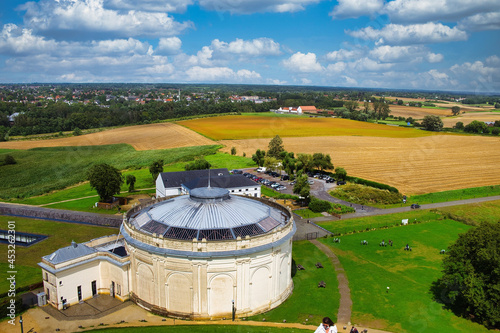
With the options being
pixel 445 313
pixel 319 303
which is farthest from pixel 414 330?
pixel 319 303

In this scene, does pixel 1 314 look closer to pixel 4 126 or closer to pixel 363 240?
pixel 363 240

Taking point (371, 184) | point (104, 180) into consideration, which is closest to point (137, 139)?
point (104, 180)

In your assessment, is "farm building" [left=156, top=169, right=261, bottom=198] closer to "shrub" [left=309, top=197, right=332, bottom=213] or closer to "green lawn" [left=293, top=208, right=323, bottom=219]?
"green lawn" [left=293, top=208, right=323, bottom=219]

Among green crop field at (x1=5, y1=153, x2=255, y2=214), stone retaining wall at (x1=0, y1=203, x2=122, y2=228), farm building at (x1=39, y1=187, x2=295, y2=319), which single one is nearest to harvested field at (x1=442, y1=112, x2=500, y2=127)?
green crop field at (x1=5, y1=153, x2=255, y2=214)

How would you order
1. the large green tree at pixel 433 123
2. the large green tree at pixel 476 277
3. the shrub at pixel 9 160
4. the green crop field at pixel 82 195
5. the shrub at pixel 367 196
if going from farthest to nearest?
the large green tree at pixel 433 123 < the shrub at pixel 9 160 < the shrub at pixel 367 196 < the green crop field at pixel 82 195 < the large green tree at pixel 476 277

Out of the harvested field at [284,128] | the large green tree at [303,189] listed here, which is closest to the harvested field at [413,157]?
the harvested field at [284,128]

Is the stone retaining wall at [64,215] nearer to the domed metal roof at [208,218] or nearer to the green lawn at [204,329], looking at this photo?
the domed metal roof at [208,218]

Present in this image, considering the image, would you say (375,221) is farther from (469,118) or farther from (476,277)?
(469,118)
